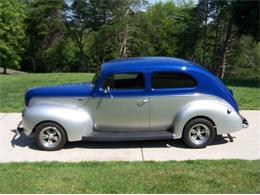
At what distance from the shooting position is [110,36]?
46.7 metres

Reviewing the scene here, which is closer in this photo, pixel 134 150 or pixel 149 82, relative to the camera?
pixel 134 150

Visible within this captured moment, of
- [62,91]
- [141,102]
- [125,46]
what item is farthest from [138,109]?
[125,46]

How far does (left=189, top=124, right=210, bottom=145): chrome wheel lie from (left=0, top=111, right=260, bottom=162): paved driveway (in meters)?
0.16

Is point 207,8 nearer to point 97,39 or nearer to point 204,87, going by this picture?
point 97,39

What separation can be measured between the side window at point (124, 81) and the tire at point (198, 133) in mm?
1021

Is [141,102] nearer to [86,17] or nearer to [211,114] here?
[211,114]

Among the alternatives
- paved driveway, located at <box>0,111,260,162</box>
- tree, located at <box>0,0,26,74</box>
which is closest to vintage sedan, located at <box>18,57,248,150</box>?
paved driveway, located at <box>0,111,260,162</box>

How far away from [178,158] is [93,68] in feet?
146

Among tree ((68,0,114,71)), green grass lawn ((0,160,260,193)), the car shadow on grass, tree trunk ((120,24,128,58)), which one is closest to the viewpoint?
green grass lawn ((0,160,260,193))

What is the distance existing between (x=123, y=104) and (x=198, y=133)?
4.31 feet

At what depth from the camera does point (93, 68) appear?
50.9 meters

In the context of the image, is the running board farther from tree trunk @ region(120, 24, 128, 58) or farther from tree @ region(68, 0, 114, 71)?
tree @ region(68, 0, 114, 71)

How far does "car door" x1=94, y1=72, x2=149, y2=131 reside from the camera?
7.54 metres

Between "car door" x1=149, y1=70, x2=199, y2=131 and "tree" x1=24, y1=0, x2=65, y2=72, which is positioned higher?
"car door" x1=149, y1=70, x2=199, y2=131
